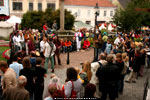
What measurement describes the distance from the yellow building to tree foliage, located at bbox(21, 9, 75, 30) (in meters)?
8.95

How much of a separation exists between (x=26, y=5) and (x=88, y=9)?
50.6 ft

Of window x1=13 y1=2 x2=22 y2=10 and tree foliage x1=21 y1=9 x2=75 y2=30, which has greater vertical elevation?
window x1=13 y1=2 x2=22 y2=10

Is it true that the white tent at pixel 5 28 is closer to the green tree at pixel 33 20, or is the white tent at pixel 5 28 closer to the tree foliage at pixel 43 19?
the tree foliage at pixel 43 19

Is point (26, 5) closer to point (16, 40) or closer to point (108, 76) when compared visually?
point (16, 40)

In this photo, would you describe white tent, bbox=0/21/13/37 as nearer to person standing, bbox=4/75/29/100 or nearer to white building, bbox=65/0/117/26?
person standing, bbox=4/75/29/100

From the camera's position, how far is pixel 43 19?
1503 inches

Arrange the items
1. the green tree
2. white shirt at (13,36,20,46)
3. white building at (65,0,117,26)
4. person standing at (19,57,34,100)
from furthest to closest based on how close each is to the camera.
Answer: white building at (65,0,117,26), the green tree, white shirt at (13,36,20,46), person standing at (19,57,34,100)

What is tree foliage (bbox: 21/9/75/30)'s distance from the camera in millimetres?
38188

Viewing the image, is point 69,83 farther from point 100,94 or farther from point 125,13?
point 125,13

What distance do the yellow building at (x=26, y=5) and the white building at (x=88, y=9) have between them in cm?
411

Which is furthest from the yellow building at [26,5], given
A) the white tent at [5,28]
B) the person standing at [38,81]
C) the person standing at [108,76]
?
the person standing at [108,76]

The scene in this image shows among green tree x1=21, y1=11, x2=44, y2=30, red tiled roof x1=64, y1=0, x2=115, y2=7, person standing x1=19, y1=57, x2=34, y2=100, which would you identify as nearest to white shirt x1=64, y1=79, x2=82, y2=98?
person standing x1=19, y1=57, x2=34, y2=100

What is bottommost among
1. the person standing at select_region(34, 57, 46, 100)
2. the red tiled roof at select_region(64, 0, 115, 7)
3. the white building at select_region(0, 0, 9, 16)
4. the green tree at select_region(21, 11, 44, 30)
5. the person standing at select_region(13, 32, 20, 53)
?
the person standing at select_region(34, 57, 46, 100)

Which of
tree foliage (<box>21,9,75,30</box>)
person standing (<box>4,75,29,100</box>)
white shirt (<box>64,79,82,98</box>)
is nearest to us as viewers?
person standing (<box>4,75,29,100</box>)
